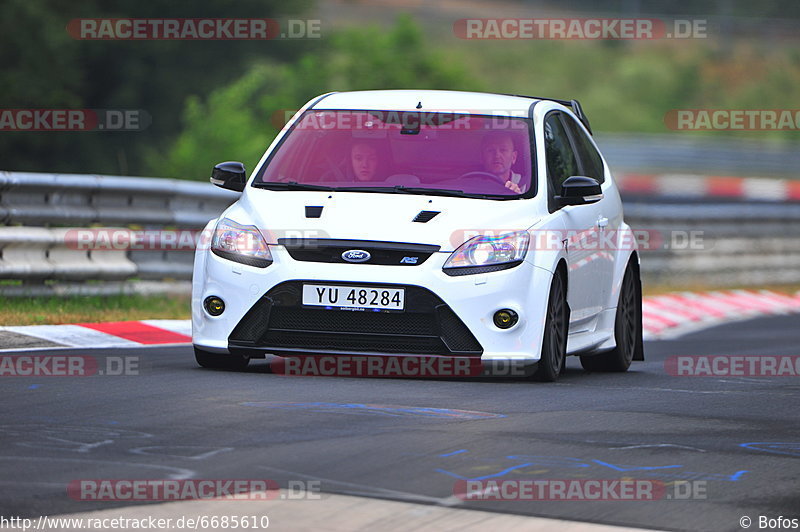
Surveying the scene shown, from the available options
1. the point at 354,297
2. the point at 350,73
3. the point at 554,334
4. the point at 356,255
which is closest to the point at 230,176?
the point at 356,255

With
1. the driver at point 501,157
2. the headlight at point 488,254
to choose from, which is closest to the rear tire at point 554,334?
the headlight at point 488,254

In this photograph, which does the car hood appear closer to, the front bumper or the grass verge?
the front bumper

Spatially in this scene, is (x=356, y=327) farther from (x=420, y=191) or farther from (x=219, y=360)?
(x=420, y=191)

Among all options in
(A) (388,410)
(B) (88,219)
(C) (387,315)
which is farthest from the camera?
(B) (88,219)

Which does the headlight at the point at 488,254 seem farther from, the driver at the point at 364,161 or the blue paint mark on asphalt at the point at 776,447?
the blue paint mark on asphalt at the point at 776,447

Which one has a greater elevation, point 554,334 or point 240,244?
point 240,244

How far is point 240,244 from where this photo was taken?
9.38m

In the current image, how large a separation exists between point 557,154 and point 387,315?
209cm

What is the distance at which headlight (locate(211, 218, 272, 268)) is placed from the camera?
9266 mm

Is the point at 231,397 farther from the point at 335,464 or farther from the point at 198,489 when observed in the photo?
the point at 198,489

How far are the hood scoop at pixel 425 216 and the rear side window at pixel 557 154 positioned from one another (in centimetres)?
103

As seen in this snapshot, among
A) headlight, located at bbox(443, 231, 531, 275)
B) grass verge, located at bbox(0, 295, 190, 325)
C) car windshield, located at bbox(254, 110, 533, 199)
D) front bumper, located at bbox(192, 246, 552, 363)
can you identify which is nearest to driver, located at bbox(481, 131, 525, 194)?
car windshield, located at bbox(254, 110, 533, 199)

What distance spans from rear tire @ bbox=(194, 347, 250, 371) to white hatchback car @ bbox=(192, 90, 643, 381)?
0.04 ft

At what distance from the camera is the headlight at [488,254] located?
910cm
